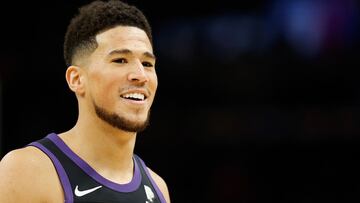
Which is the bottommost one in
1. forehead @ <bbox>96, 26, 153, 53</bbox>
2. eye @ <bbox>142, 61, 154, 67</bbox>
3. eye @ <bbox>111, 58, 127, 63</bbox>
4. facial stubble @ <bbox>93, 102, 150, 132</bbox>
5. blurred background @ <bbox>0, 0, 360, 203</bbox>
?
blurred background @ <bbox>0, 0, 360, 203</bbox>

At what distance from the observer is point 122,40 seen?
3.80 metres

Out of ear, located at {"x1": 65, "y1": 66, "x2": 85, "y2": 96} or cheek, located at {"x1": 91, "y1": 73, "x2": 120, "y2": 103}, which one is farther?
ear, located at {"x1": 65, "y1": 66, "x2": 85, "y2": 96}

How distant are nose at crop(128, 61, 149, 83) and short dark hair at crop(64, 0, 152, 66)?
27 cm

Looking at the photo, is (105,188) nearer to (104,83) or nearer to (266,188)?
(104,83)

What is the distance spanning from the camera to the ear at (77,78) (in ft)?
12.5

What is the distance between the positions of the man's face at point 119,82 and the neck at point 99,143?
3.5 inches

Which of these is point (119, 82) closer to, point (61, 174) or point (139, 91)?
point (139, 91)

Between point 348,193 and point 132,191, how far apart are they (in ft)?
21.8

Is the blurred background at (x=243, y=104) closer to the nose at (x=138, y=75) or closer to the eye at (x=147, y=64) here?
the eye at (x=147, y=64)

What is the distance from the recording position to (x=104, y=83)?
369 centimetres

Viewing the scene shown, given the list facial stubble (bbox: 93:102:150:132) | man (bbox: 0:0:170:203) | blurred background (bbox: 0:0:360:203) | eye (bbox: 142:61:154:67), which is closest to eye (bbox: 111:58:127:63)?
man (bbox: 0:0:170:203)

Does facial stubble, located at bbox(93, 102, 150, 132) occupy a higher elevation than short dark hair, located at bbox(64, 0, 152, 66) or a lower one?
lower

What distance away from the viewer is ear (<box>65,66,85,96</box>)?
12.5 ft

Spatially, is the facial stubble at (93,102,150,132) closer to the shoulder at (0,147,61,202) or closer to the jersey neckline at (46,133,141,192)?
the jersey neckline at (46,133,141,192)
